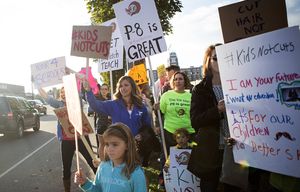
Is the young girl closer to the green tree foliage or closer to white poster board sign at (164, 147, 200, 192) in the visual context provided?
Answer: white poster board sign at (164, 147, 200, 192)

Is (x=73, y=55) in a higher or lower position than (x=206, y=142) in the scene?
higher

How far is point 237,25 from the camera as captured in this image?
130 inches

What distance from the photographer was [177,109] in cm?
575

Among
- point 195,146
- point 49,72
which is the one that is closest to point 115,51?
point 49,72

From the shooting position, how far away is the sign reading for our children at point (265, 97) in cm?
272

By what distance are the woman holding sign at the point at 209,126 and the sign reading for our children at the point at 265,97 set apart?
40 cm

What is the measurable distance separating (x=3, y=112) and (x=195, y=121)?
41.9 ft

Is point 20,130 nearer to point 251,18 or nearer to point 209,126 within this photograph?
point 209,126

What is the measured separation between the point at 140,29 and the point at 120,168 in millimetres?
3383

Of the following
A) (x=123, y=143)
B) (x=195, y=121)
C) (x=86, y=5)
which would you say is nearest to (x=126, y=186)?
(x=123, y=143)

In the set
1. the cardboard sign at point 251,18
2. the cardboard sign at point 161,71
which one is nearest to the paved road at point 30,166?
the cardboard sign at point 161,71

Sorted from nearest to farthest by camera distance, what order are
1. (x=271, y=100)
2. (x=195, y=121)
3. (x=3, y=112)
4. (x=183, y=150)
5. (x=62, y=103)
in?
(x=271, y=100) → (x=195, y=121) → (x=183, y=150) → (x=62, y=103) → (x=3, y=112)

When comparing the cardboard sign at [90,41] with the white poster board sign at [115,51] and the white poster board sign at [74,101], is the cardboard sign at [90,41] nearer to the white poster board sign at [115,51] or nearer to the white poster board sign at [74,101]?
the white poster board sign at [74,101]

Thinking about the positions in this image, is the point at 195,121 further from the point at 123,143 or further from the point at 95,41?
the point at 95,41
